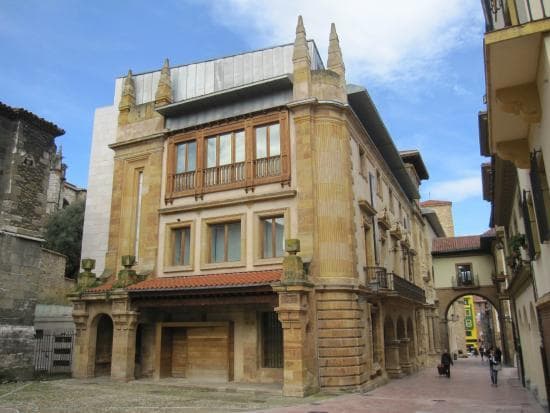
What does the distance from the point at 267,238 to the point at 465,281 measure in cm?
2716

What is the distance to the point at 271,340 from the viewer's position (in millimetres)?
17672

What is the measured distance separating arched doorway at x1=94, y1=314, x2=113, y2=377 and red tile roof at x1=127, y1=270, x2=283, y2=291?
3113mm

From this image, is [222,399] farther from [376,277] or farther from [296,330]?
[376,277]

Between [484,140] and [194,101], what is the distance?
11.8 meters

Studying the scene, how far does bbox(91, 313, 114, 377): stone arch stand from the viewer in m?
19.4

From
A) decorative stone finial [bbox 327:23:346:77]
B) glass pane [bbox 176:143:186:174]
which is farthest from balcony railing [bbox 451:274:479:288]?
glass pane [bbox 176:143:186:174]

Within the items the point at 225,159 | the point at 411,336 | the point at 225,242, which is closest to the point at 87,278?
the point at 225,242

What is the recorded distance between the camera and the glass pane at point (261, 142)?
1898 cm

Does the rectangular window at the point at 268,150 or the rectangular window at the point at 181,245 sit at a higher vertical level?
the rectangular window at the point at 268,150

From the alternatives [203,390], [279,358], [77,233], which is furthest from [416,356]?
[77,233]

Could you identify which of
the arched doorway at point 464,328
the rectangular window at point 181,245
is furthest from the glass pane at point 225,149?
the arched doorway at point 464,328

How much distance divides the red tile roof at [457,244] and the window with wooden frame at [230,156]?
27.0m

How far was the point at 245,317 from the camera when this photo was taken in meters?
17.8

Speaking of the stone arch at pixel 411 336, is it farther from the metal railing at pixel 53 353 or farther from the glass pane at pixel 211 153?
the metal railing at pixel 53 353
